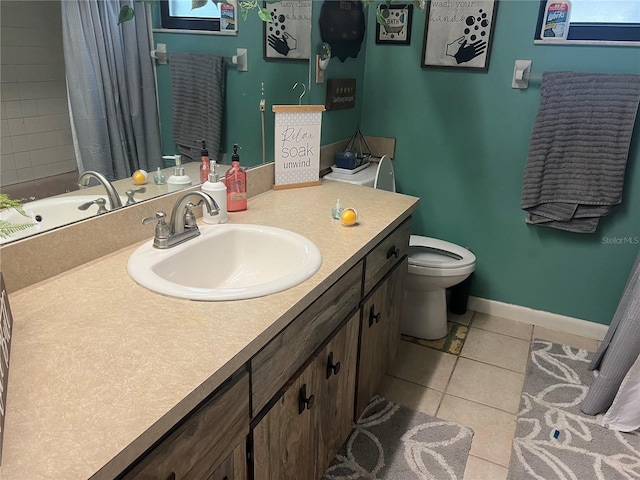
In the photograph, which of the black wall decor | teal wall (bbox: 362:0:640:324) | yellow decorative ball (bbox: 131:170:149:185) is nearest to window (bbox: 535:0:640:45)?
teal wall (bbox: 362:0:640:324)

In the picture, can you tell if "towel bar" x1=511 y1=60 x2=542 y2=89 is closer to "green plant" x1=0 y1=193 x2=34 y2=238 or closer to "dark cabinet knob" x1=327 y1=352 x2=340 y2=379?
"dark cabinet knob" x1=327 y1=352 x2=340 y2=379

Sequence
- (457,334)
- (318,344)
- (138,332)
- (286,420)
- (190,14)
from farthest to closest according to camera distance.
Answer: (457,334), (190,14), (318,344), (286,420), (138,332)

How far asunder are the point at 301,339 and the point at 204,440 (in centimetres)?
38

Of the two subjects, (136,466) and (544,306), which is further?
(544,306)

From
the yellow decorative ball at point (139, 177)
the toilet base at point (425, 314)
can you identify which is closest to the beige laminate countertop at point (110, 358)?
the yellow decorative ball at point (139, 177)

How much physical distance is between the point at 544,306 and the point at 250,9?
6.81ft

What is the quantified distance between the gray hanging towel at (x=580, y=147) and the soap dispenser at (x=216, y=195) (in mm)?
1543

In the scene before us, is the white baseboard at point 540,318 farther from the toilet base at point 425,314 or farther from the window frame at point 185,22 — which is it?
the window frame at point 185,22

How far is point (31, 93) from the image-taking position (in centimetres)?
106

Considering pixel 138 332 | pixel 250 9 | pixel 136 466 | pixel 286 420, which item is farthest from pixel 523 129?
pixel 136 466

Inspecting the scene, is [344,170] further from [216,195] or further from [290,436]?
[290,436]

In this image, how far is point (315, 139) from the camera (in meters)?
2.04

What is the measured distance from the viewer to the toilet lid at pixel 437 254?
2.34m

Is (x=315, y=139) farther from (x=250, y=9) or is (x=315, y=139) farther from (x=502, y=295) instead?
(x=502, y=295)
